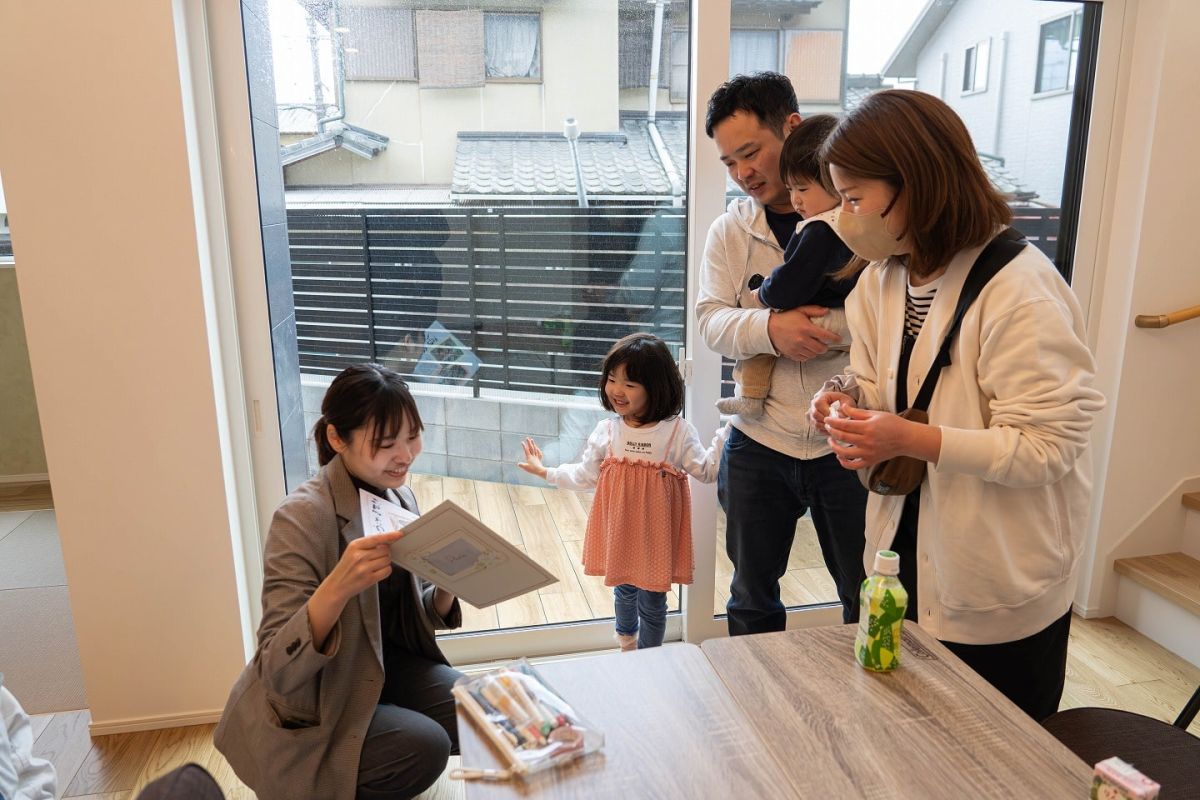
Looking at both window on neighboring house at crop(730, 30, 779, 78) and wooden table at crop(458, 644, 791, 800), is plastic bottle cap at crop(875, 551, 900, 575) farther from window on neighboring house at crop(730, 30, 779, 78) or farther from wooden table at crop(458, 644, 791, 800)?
window on neighboring house at crop(730, 30, 779, 78)

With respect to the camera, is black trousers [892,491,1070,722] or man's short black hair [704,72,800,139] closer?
black trousers [892,491,1070,722]

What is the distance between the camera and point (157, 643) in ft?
7.01

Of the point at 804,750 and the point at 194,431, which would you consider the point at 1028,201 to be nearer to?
the point at 804,750

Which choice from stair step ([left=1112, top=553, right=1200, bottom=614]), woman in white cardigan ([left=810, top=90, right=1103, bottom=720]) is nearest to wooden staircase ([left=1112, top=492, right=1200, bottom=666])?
stair step ([left=1112, top=553, right=1200, bottom=614])

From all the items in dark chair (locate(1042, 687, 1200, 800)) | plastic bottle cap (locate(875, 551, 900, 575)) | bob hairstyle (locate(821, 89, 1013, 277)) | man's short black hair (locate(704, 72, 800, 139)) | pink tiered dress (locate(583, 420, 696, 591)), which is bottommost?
dark chair (locate(1042, 687, 1200, 800))

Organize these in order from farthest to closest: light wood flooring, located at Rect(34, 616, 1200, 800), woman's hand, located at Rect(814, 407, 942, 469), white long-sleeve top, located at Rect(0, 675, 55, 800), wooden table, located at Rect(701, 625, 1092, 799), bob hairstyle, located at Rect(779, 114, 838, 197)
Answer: light wood flooring, located at Rect(34, 616, 1200, 800) → bob hairstyle, located at Rect(779, 114, 838, 197) → white long-sleeve top, located at Rect(0, 675, 55, 800) → woman's hand, located at Rect(814, 407, 942, 469) → wooden table, located at Rect(701, 625, 1092, 799)

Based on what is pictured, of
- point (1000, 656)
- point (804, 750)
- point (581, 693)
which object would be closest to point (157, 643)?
point (581, 693)

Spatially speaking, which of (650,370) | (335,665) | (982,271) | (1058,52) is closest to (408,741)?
(335,665)

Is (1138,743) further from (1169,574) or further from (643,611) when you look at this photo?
(1169,574)

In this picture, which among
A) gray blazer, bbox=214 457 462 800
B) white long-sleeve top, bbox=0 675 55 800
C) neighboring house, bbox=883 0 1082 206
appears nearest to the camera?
white long-sleeve top, bbox=0 675 55 800

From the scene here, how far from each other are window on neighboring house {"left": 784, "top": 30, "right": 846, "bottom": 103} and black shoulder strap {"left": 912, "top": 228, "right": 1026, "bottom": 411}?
1149 mm

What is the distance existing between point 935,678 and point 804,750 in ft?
0.86

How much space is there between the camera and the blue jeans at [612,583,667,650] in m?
2.23

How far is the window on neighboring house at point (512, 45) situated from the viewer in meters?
2.14
